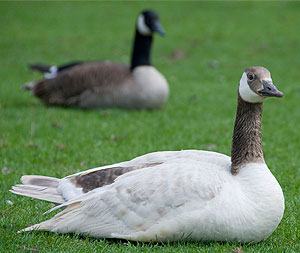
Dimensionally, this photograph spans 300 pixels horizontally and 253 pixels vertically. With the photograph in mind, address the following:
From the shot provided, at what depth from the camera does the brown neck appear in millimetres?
4762

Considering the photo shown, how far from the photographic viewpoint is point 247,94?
475cm

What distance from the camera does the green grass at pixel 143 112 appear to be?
534 centimetres

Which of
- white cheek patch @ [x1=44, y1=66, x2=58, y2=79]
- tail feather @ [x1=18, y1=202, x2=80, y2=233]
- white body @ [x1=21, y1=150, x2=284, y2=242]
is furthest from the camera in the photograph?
white cheek patch @ [x1=44, y1=66, x2=58, y2=79]

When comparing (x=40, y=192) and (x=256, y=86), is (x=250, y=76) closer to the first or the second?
(x=256, y=86)

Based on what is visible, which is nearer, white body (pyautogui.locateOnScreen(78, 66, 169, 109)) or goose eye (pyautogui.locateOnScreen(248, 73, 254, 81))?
goose eye (pyautogui.locateOnScreen(248, 73, 254, 81))

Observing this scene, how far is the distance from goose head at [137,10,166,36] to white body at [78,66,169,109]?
102cm

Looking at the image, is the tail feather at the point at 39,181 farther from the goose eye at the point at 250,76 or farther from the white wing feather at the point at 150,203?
the goose eye at the point at 250,76

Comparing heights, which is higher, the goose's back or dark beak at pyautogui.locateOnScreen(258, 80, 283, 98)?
dark beak at pyautogui.locateOnScreen(258, 80, 283, 98)

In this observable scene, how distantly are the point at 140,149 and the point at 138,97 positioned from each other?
335 cm

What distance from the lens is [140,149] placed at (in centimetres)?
796

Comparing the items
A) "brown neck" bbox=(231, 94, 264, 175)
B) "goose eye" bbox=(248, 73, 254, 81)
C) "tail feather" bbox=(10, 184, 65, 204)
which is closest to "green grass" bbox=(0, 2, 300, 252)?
"tail feather" bbox=(10, 184, 65, 204)

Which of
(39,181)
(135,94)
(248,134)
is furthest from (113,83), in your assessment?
(248,134)

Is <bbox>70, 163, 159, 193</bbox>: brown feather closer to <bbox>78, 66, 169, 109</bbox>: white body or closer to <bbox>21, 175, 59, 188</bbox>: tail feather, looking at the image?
<bbox>21, 175, 59, 188</bbox>: tail feather

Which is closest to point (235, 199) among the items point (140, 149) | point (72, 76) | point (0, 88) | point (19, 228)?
point (19, 228)
